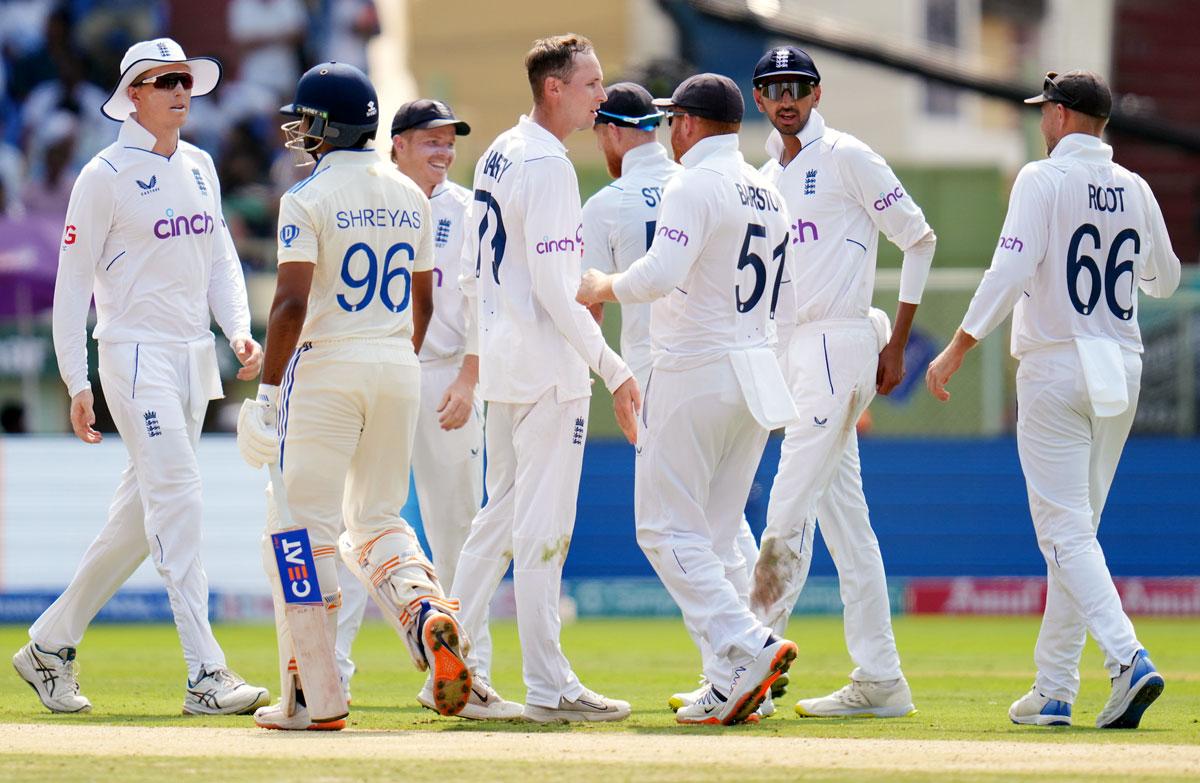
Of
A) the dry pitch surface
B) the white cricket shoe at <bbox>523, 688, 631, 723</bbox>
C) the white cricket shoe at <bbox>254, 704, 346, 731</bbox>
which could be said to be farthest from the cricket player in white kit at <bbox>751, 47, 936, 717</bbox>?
the white cricket shoe at <bbox>254, 704, 346, 731</bbox>

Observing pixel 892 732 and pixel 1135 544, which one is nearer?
pixel 892 732

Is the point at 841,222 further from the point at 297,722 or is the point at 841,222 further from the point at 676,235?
the point at 297,722

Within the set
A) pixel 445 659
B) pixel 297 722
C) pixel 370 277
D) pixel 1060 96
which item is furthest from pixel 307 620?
pixel 1060 96

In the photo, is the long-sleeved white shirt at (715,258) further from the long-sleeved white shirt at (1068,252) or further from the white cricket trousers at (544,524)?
the long-sleeved white shirt at (1068,252)

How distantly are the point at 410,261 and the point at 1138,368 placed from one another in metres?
3.20

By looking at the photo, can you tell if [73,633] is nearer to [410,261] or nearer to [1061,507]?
[410,261]

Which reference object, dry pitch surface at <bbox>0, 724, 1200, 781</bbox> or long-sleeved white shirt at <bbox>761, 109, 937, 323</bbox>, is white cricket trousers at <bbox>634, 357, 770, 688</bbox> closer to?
dry pitch surface at <bbox>0, 724, 1200, 781</bbox>

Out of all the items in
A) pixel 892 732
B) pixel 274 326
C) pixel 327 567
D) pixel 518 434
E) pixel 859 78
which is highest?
pixel 859 78

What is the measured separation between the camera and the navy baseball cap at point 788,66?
8445 millimetres

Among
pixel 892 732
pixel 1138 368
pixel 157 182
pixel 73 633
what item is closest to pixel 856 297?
pixel 1138 368

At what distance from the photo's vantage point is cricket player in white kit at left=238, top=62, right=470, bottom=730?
7.26 m

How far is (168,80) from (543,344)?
228 cm

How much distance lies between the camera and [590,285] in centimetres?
757

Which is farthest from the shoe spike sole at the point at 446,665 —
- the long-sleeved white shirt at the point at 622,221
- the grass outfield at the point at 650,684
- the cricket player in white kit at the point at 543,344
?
the long-sleeved white shirt at the point at 622,221
